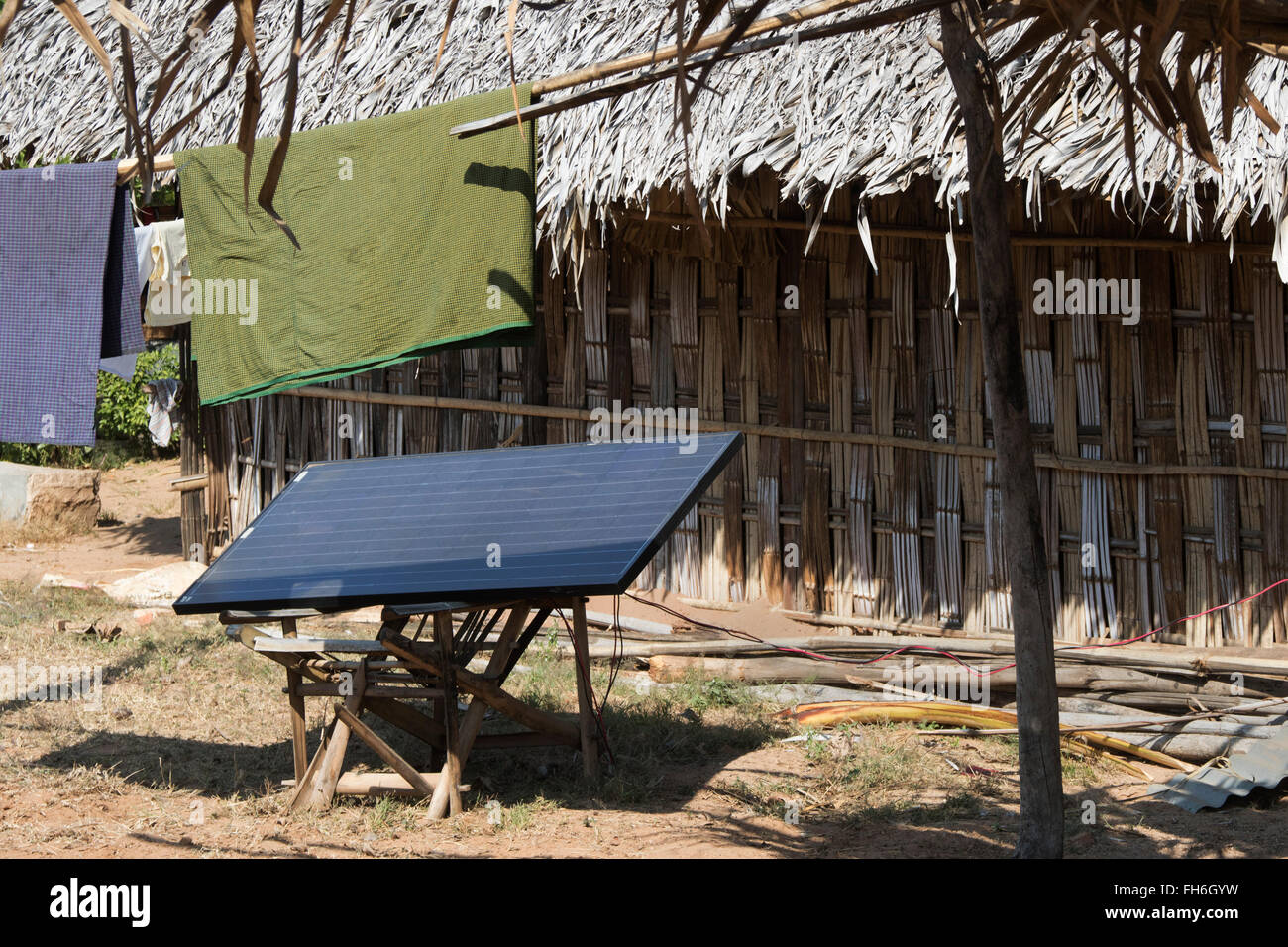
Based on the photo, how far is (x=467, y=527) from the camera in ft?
16.3

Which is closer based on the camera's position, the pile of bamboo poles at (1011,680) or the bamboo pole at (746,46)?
the bamboo pole at (746,46)

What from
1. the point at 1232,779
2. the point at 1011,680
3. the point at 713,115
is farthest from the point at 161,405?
the point at 1232,779

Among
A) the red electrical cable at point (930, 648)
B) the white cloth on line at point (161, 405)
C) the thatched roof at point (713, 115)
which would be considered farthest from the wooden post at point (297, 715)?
the white cloth on line at point (161, 405)

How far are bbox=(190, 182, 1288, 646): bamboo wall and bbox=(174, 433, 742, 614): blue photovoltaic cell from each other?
7.20 feet

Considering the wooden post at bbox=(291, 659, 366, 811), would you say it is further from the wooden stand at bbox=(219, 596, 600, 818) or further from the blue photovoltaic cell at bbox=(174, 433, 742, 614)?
the blue photovoltaic cell at bbox=(174, 433, 742, 614)

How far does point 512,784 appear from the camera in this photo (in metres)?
5.29

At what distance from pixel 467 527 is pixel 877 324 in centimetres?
315

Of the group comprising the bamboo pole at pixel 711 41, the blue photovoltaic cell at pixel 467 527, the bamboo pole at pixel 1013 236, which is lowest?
the blue photovoltaic cell at pixel 467 527

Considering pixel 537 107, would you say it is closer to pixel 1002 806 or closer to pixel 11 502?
pixel 1002 806

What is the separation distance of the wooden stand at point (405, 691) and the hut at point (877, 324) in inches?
96.9

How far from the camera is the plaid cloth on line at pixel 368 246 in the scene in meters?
5.74

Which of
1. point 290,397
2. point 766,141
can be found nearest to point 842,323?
point 766,141

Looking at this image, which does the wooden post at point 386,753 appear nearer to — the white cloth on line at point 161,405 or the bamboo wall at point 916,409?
the bamboo wall at point 916,409

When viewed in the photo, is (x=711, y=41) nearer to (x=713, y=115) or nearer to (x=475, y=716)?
(x=475, y=716)
